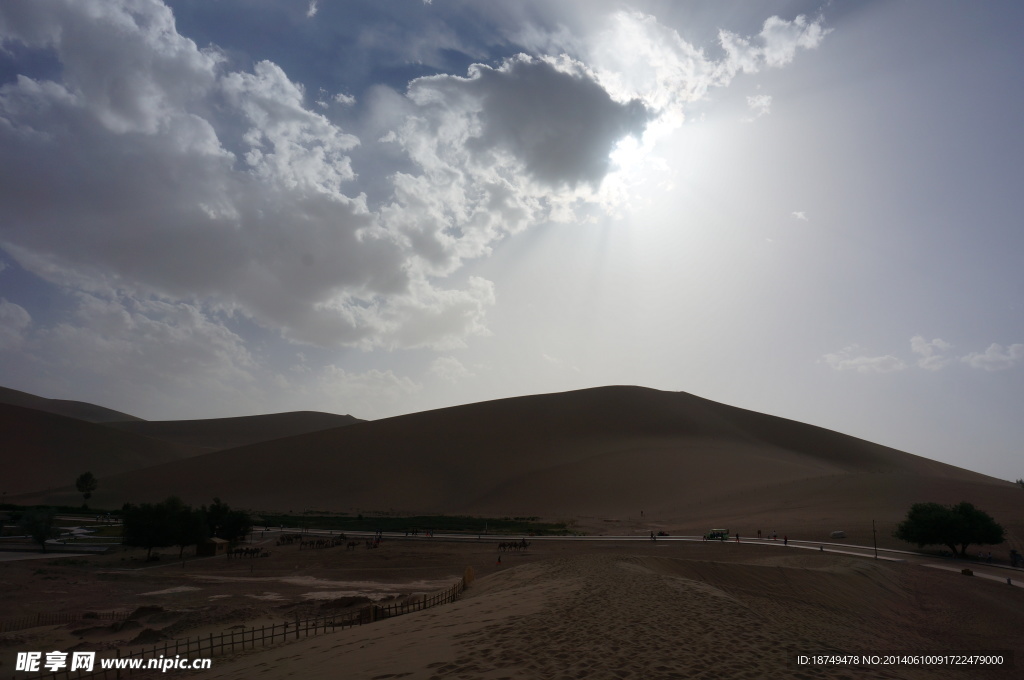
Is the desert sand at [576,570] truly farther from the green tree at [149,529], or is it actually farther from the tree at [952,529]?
the green tree at [149,529]

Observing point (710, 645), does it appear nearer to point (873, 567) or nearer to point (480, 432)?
point (873, 567)

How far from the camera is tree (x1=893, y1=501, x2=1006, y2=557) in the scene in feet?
130

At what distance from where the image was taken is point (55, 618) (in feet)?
71.2

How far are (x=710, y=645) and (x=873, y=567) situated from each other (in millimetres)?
21155

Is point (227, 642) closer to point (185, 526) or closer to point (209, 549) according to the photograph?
point (185, 526)

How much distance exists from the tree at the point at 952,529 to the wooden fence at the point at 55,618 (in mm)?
43977

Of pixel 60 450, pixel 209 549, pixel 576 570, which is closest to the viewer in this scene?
pixel 576 570

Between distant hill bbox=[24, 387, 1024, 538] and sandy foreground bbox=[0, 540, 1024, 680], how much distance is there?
27.8 metres

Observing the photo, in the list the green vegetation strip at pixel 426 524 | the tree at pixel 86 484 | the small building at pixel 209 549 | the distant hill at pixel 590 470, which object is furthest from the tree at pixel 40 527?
the tree at pixel 86 484

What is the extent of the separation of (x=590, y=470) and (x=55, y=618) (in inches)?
2697

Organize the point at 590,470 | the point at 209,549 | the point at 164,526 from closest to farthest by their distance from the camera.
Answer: the point at 164,526, the point at 209,549, the point at 590,470

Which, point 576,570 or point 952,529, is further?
point 952,529

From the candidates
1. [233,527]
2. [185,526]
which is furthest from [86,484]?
[185,526]

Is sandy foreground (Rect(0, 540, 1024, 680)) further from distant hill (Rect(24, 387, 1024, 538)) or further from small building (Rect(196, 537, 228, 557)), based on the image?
distant hill (Rect(24, 387, 1024, 538))
